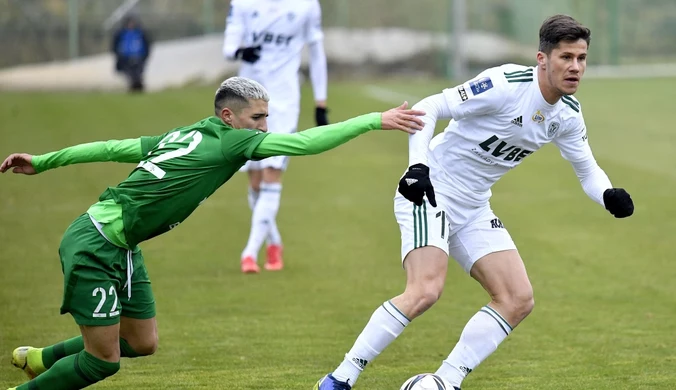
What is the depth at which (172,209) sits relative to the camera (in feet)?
17.9

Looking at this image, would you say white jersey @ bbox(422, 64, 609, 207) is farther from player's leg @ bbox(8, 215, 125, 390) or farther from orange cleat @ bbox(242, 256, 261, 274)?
orange cleat @ bbox(242, 256, 261, 274)

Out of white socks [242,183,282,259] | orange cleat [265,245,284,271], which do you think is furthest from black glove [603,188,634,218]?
orange cleat [265,245,284,271]

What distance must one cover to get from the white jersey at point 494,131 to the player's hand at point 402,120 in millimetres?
383

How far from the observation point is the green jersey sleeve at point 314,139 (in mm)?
5301

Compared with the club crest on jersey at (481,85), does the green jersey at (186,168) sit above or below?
below

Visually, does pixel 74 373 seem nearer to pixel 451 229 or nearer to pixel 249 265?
pixel 451 229

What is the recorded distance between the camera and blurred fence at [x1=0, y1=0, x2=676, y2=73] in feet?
110

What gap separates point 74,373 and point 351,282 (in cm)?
449

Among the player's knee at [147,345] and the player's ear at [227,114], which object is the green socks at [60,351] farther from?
the player's ear at [227,114]

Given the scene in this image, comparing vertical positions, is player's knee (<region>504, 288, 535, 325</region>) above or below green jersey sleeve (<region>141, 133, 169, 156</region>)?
below

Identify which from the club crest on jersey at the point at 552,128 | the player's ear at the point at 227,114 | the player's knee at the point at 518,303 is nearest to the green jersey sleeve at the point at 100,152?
the player's ear at the point at 227,114

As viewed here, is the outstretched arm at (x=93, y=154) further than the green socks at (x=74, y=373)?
Yes

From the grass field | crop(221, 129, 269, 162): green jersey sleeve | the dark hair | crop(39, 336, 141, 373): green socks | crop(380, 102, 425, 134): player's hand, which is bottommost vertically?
the grass field

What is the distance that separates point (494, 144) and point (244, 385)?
198cm
